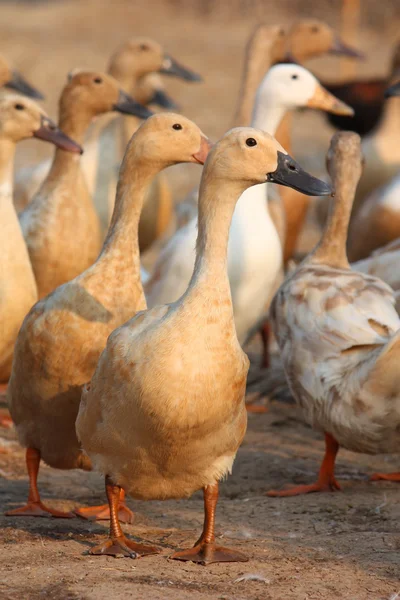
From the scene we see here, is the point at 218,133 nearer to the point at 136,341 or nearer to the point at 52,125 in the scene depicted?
the point at 52,125

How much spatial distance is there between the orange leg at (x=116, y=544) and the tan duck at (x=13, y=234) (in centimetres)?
171

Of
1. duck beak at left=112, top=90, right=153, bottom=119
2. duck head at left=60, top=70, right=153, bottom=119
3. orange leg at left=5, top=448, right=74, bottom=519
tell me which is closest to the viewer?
orange leg at left=5, top=448, right=74, bottom=519

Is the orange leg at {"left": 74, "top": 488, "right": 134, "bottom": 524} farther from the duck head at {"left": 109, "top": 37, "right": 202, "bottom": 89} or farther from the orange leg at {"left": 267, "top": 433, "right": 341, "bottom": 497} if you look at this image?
the duck head at {"left": 109, "top": 37, "right": 202, "bottom": 89}

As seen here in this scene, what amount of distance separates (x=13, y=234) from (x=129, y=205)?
4.01 feet

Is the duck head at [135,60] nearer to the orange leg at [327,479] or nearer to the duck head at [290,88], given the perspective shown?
the duck head at [290,88]

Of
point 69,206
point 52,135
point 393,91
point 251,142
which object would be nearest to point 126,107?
point 69,206

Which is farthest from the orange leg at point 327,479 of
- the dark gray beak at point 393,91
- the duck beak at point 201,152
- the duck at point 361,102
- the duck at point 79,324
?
the duck at point 361,102

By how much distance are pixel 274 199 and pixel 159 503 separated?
2904mm

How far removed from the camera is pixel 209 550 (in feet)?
13.4

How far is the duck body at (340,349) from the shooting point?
15.8 ft

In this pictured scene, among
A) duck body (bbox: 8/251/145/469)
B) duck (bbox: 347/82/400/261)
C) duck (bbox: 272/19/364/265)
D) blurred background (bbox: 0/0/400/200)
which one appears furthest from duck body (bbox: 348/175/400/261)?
blurred background (bbox: 0/0/400/200)

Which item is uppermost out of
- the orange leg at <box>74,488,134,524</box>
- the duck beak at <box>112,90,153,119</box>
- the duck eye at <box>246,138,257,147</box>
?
the duck beak at <box>112,90,153,119</box>

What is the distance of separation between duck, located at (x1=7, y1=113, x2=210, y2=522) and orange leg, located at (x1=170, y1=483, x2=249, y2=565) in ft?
2.21

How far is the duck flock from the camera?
3943 millimetres
